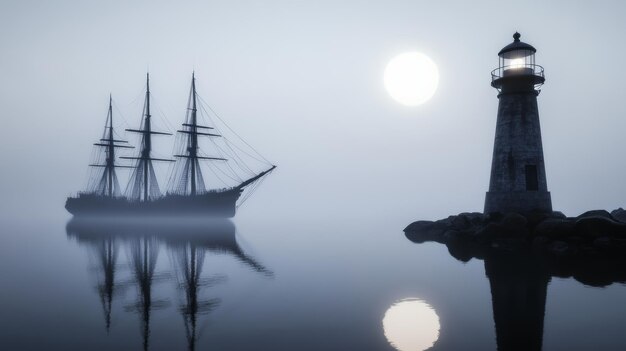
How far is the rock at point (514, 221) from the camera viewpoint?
80.6 feet

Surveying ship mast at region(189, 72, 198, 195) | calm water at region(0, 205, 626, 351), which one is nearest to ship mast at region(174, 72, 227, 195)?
ship mast at region(189, 72, 198, 195)

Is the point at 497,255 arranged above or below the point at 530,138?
below

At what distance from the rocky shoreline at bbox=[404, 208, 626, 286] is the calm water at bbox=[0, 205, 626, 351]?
9.81 ft

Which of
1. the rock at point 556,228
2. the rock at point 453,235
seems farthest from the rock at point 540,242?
the rock at point 453,235

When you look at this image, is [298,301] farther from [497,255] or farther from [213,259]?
[497,255]

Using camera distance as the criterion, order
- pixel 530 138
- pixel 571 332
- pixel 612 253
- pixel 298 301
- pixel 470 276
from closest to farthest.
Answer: pixel 571 332 < pixel 298 301 < pixel 470 276 < pixel 612 253 < pixel 530 138

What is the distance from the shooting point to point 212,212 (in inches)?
2719

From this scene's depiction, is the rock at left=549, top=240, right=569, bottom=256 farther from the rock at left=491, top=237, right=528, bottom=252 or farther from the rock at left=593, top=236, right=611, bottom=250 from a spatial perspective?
the rock at left=491, top=237, right=528, bottom=252

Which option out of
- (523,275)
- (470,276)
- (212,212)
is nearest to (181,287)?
(470,276)

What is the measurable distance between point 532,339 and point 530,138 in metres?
20.6

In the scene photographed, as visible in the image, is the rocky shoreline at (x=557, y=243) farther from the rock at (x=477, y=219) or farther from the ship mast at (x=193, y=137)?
the ship mast at (x=193, y=137)

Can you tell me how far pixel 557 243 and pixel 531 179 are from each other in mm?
5256

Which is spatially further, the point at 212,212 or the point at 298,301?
the point at 212,212

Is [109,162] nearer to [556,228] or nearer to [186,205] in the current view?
[186,205]
